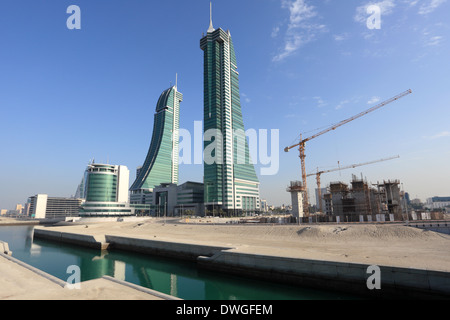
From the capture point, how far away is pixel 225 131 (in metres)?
148

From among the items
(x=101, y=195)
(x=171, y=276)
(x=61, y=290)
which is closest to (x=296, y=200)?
(x=171, y=276)

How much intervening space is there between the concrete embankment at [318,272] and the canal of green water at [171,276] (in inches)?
28.7

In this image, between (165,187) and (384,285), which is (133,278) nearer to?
(384,285)

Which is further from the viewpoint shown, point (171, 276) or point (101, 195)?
point (101, 195)

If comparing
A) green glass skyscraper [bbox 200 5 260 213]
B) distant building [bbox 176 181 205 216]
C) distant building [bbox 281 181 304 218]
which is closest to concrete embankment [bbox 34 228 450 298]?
distant building [bbox 281 181 304 218]

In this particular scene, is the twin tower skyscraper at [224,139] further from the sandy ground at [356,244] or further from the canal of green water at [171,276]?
the canal of green water at [171,276]

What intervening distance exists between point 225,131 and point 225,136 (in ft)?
10.4

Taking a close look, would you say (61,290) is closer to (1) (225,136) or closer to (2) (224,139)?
(2) (224,139)

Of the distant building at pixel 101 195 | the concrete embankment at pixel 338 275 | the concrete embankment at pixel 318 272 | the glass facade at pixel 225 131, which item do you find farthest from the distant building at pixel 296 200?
the distant building at pixel 101 195
